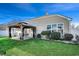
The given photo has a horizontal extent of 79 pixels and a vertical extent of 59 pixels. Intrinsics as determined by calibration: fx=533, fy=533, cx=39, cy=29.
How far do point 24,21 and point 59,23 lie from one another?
551 millimetres

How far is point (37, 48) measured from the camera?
8328mm

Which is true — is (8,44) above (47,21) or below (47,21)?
below

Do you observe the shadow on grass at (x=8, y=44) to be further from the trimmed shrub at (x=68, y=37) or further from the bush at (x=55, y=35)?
the trimmed shrub at (x=68, y=37)

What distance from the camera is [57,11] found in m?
8.32

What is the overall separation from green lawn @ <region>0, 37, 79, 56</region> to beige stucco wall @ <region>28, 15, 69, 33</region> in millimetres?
213

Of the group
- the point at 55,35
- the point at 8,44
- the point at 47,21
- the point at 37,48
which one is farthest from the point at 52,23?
the point at 8,44

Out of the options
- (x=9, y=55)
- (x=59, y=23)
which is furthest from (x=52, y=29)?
(x=9, y=55)

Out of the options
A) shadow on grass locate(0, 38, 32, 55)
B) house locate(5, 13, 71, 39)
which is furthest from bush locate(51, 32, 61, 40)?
shadow on grass locate(0, 38, 32, 55)

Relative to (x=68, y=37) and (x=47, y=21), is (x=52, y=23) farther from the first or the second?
(x=68, y=37)

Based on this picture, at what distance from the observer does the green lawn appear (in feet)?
27.2

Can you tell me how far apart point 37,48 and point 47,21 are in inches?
17.8

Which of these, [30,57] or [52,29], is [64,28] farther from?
[30,57]

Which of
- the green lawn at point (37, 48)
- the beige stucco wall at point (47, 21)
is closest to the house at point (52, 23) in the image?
the beige stucco wall at point (47, 21)

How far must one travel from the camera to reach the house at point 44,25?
8.32m
